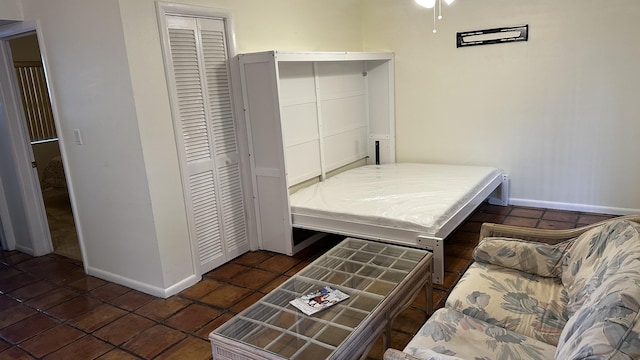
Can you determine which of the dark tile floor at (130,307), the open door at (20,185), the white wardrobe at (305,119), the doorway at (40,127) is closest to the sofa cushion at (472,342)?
the dark tile floor at (130,307)

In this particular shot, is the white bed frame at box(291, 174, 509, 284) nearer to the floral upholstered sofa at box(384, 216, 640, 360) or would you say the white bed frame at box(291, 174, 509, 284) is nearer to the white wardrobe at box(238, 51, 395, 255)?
the white wardrobe at box(238, 51, 395, 255)

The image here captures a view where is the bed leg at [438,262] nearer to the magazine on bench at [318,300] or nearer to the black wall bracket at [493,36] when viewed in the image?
the magazine on bench at [318,300]

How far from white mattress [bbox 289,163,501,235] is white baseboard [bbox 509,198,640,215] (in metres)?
0.47

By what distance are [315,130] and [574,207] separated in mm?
2719

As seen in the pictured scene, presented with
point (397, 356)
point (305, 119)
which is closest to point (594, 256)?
point (397, 356)

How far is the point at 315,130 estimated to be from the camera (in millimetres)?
4293

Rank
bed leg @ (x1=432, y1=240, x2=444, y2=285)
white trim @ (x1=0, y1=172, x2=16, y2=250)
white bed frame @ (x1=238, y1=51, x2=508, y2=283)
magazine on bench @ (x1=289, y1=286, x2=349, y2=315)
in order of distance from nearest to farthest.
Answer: magazine on bench @ (x1=289, y1=286, x2=349, y2=315), bed leg @ (x1=432, y1=240, x2=444, y2=285), white bed frame @ (x1=238, y1=51, x2=508, y2=283), white trim @ (x1=0, y1=172, x2=16, y2=250)

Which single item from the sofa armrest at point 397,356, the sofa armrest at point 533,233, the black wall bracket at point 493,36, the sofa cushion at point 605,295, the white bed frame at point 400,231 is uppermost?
the black wall bracket at point 493,36

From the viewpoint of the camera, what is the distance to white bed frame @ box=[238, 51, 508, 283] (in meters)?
3.41

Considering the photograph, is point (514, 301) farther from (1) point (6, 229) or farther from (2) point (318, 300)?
(1) point (6, 229)

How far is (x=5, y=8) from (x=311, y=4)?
253 centimetres

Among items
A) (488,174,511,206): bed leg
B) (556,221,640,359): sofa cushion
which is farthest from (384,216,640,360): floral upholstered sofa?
(488,174,511,206): bed leg

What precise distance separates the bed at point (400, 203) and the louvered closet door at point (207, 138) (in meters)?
0.55

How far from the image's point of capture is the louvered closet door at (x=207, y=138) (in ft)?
10.3
